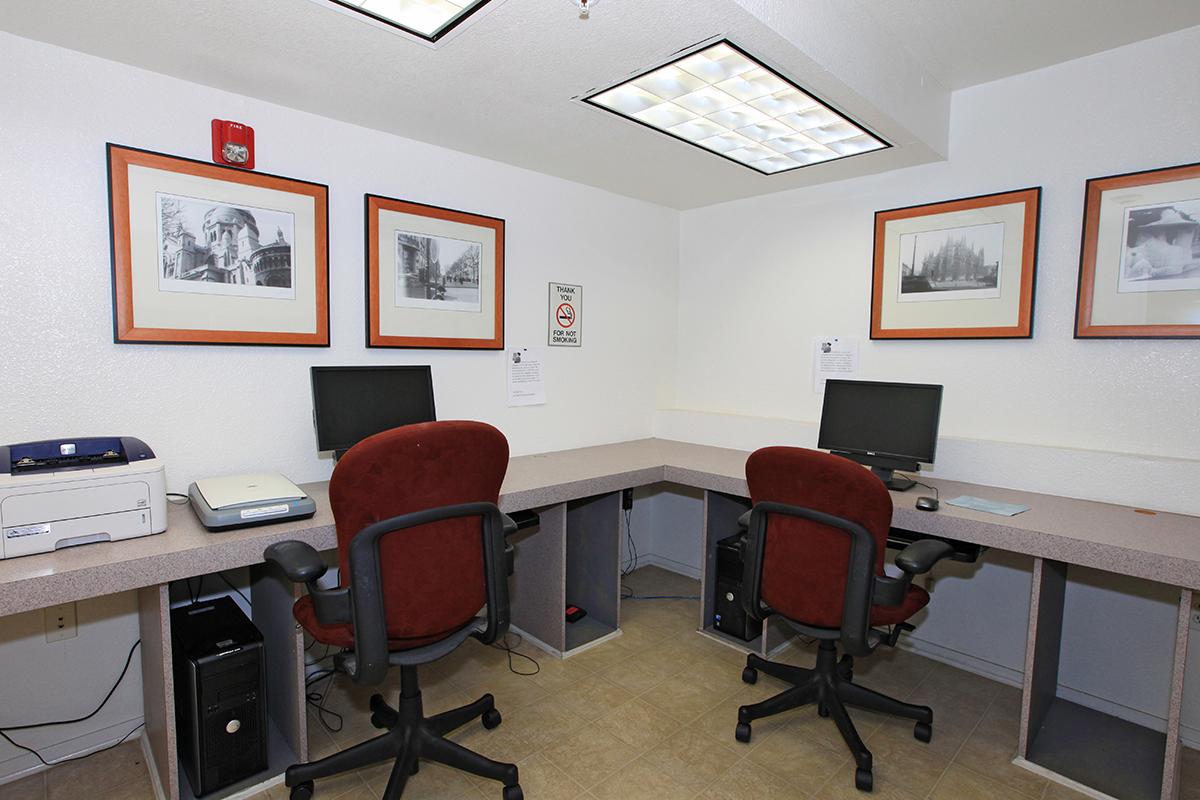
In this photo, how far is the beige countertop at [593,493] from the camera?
1546 mm

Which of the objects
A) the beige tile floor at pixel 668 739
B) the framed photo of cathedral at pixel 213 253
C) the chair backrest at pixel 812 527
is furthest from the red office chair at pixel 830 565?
the framed photo of cathedral at pixel 213 253

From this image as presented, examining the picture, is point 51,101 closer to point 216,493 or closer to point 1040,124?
point 216,493

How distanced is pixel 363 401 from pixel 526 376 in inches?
Answer: 39.0

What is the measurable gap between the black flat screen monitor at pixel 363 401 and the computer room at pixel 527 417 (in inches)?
0.6

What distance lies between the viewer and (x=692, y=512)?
13.0ft

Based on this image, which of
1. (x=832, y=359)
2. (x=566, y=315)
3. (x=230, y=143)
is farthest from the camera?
(x=566, y=315)

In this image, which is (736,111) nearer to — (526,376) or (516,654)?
(526,376)

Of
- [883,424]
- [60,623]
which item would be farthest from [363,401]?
[883,424]

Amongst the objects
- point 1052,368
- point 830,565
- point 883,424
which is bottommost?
point 830,565

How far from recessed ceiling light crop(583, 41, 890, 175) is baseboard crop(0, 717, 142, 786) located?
2.92 m

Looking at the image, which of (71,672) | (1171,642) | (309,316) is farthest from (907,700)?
(71,672)

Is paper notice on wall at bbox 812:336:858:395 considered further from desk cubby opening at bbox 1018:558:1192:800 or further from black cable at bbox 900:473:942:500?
desk cubby opening at bbox 1018:558:1192:800

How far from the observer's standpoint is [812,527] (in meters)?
2.01

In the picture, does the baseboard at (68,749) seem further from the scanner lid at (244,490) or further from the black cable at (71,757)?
the scanner lid at (244,490)
